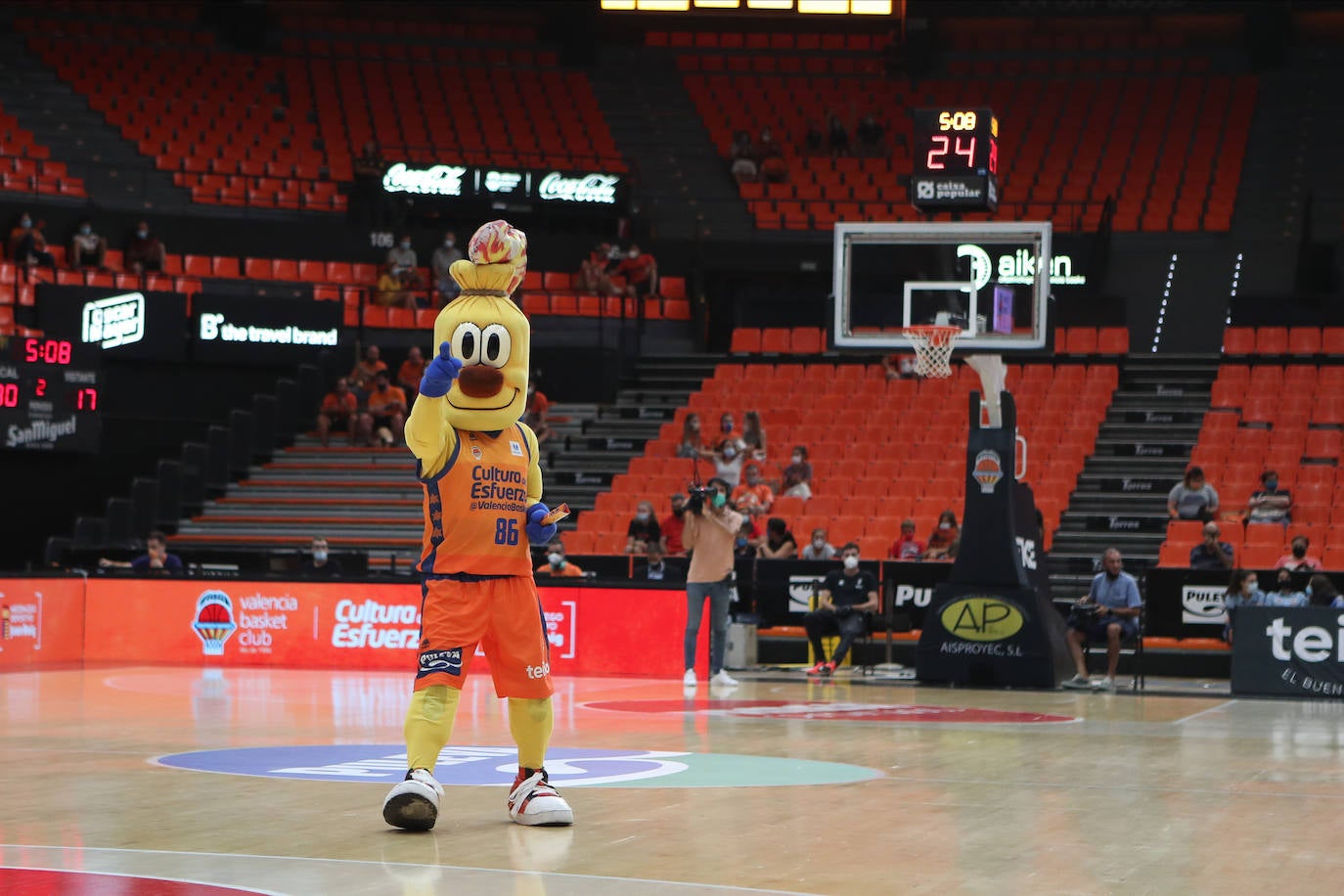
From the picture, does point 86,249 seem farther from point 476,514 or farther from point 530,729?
point 530,729

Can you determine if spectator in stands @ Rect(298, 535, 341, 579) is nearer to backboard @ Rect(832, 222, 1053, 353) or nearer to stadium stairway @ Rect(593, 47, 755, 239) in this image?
backboard @ Rect(832, 222, 1053, 353)

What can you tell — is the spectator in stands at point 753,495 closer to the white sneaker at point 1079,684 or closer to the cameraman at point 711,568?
the cameraman at point 711,568

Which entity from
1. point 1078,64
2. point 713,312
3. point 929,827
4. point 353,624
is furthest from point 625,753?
point 1078,64

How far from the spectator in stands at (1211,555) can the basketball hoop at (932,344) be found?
3.55m

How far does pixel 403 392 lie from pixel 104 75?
10840 millimetres

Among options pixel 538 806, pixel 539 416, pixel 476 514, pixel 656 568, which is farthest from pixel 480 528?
pixel 539 416

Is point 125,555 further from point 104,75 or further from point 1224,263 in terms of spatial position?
point 1224,263

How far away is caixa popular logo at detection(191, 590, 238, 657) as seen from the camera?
1848cm

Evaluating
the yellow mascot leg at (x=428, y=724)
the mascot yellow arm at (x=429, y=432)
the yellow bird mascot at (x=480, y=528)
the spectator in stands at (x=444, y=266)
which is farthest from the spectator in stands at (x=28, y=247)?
the yellow mascot leg at (x=428, y=724)

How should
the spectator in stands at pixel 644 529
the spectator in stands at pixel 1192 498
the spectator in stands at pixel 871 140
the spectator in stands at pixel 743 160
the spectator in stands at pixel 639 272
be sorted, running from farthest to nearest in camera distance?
the spectator in stands at pixel 871 140 < the spectator in stands at pixel 743 160 < the spectator in stands at pixel 639 272 < the spectator in stands at pixel 644 529 < the spectator in stands at pixel 1192 498

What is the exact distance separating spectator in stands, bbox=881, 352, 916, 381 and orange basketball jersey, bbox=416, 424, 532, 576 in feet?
59.6

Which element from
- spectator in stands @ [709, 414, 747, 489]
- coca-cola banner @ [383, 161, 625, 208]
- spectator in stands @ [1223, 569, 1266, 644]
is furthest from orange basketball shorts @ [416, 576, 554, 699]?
coca-cola banner @ [383, 161, 625, 208]

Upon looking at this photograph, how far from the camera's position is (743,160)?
32.8 metres

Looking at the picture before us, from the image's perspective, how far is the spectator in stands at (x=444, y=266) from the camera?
2733 centimetres
